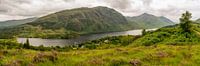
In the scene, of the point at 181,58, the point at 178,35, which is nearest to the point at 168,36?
the point at 178,35

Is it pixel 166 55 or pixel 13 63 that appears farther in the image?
pixel 166 55

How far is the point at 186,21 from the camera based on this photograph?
116 meters

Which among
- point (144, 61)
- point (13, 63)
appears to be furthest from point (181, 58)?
point (13, 63)

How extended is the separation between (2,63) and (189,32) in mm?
110904

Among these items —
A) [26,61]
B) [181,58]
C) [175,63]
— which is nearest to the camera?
[26,61]

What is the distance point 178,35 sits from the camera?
122500 mm

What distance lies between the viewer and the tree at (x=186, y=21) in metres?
112

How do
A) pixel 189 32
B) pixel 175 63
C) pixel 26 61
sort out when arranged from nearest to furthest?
pixel 26 61 → pixel 175 63 → pixel 189 32

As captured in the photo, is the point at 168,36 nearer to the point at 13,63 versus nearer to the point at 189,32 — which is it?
the point at 189,32

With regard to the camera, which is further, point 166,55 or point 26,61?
point 166,55

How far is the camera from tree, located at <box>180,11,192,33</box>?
369 ft

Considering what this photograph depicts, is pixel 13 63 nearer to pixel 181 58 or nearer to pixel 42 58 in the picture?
pixel 42 58

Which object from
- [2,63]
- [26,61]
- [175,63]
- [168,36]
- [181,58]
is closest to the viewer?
[2,63]

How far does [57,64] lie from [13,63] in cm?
331
